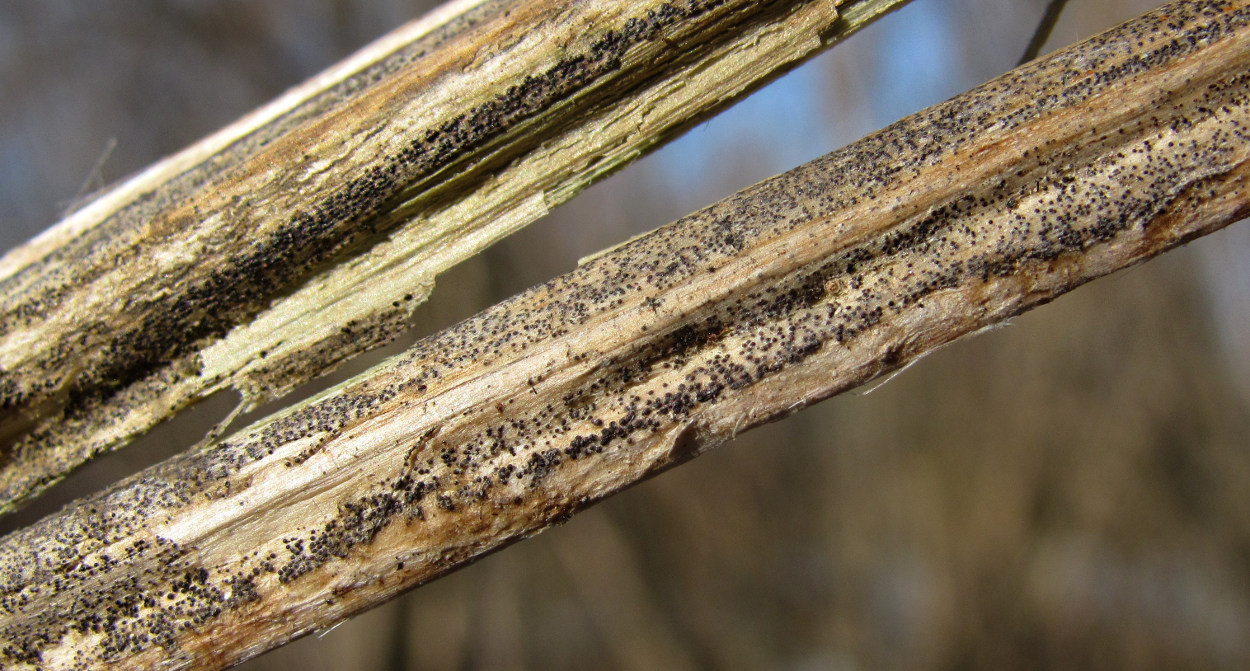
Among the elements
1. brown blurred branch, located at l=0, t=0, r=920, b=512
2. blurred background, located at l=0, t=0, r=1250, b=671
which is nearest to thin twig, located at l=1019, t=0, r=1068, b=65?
brown blurred branch, located at l=0, t=0, r=920, b=512

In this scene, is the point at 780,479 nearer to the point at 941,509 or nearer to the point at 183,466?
the point at 941,509

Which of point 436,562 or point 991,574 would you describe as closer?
point 436,562

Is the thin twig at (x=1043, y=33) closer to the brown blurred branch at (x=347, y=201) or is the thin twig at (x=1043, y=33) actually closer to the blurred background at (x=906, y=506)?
the brown blurred branch at (x=347, y=201)

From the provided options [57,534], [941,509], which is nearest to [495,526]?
[57,534]

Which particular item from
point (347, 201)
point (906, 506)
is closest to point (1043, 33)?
point (347, 201)

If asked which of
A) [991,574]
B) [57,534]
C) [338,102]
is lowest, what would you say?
[991,574]

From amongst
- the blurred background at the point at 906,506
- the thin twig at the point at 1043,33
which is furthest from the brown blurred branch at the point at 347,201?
the blurred background at the point at 906,506

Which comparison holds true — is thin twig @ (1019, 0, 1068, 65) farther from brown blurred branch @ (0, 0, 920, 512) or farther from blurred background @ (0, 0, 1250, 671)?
A: blurred background @ (0, 0, 1250, 671)
